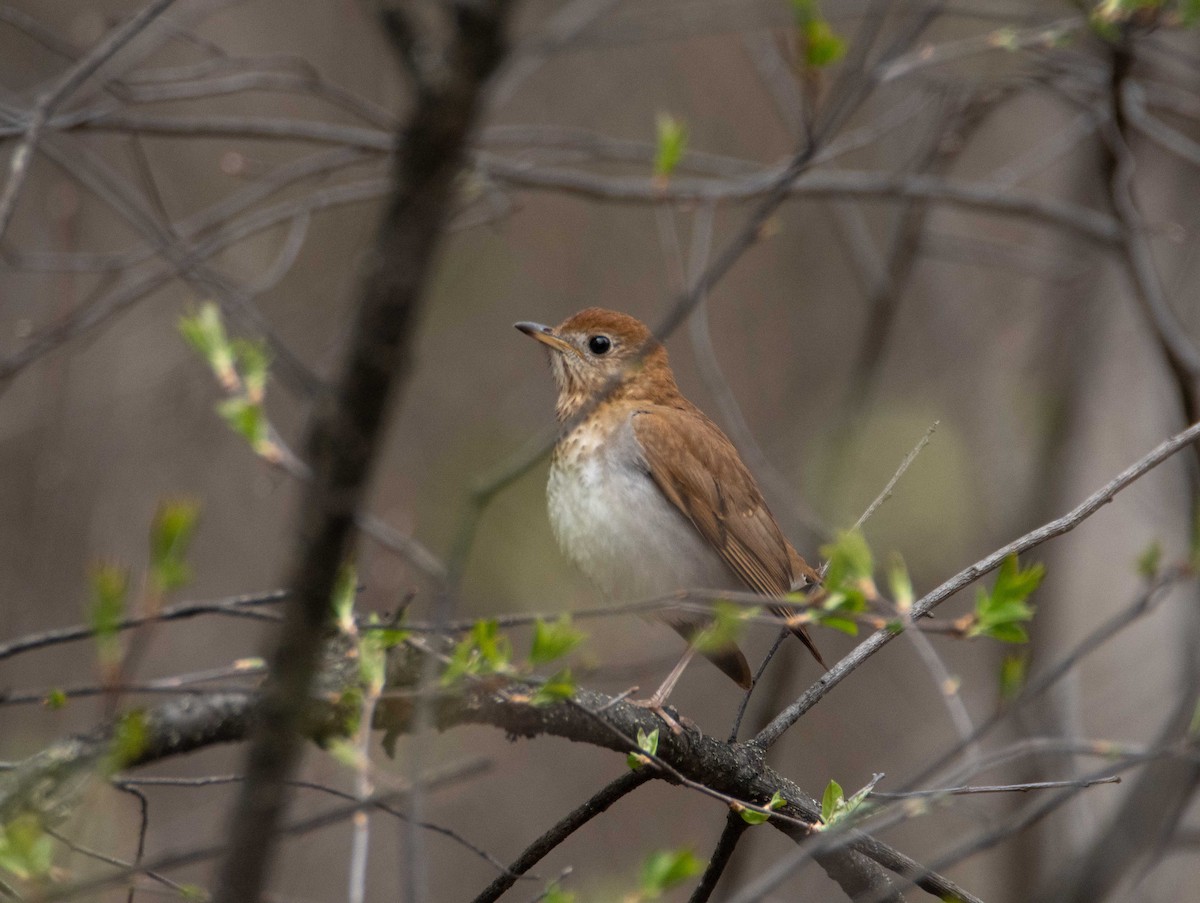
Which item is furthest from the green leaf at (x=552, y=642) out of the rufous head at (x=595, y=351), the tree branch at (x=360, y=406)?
the rufous head at (x=595, y=351)

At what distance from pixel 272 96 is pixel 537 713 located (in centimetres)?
733

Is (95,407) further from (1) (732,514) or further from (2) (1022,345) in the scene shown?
(2) (1022,345)

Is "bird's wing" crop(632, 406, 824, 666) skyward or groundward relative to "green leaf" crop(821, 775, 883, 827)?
skyward

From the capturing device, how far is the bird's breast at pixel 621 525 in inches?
154

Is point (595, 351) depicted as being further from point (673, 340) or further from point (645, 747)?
point (673, 340)

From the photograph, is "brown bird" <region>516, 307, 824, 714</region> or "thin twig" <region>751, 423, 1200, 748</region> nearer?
"thin twig" <region>751, 423, 1200, 748</region>

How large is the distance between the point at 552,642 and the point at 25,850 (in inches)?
29.9

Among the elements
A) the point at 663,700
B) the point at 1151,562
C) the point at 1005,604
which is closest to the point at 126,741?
the point at 1005,604

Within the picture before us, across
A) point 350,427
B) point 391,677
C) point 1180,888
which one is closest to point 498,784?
point 1180,888

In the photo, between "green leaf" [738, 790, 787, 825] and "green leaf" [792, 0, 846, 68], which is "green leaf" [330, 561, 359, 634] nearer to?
"green leaf" [738, 790, 787, 825]

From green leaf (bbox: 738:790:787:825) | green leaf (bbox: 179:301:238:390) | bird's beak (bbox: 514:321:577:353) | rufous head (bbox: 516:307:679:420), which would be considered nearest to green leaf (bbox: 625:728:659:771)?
green leaf (bbox: 738:790:787:825)

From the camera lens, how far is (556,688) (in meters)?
1.82

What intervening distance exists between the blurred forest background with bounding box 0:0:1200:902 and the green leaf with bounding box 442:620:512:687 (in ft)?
5.80

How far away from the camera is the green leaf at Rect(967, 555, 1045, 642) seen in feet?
6.03
